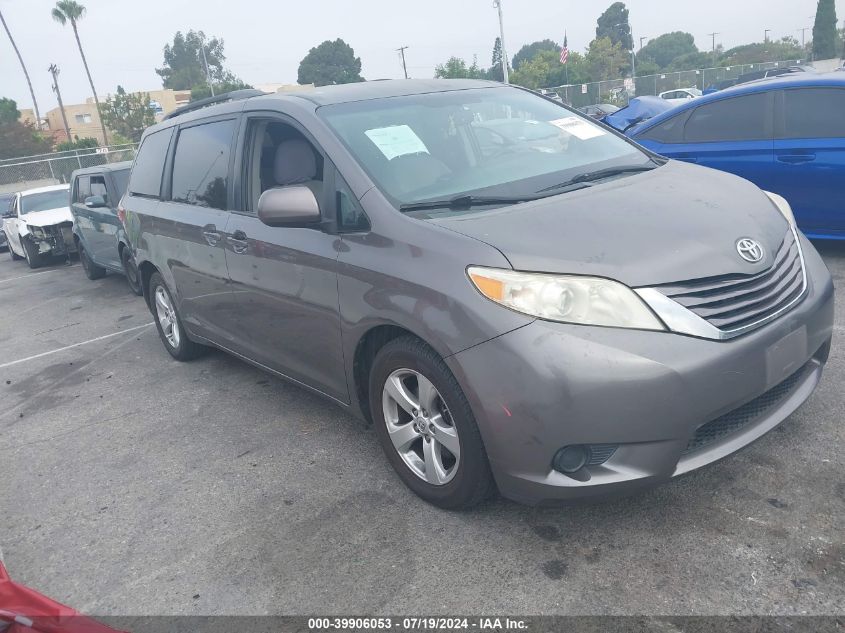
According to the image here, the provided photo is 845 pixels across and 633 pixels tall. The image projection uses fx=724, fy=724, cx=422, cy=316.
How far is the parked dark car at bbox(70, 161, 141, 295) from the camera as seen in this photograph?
8.89 m

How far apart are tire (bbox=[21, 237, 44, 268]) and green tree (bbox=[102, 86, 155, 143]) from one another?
54.1 m

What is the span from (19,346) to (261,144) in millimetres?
4717

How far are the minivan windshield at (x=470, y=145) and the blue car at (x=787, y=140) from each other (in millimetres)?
2703

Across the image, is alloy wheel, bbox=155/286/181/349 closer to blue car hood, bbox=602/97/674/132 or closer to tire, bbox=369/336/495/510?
tire, bbox=369/336/495/510

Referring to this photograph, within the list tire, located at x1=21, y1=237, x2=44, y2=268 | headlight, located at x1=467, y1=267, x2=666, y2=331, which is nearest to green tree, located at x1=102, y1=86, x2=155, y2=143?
tire, located at x1=21, y1=237, x2=44, y2=268

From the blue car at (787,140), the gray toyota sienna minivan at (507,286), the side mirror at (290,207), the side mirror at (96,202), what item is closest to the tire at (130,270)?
the side mirror at (96,202)

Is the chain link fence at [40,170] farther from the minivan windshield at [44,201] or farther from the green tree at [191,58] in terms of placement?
the green tree at [191,58]

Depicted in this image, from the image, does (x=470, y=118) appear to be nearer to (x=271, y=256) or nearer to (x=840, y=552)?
(x=271, y=256)

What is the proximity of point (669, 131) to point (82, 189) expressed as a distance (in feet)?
25.7

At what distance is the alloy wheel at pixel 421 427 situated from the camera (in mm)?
2861

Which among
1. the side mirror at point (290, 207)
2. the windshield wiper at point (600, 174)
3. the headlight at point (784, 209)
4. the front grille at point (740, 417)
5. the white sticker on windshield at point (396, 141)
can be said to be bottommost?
the front grille at point (740, 417)

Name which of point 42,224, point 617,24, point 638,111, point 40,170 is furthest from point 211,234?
point 617,24

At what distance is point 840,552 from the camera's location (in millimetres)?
2496

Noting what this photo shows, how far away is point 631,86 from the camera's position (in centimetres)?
3772
